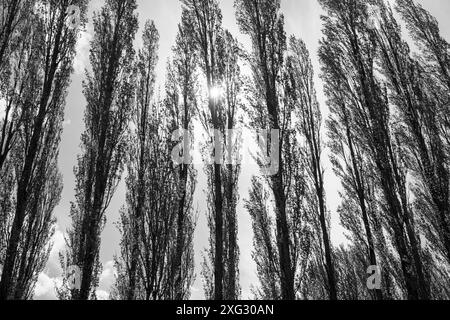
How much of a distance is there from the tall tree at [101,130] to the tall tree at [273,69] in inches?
168

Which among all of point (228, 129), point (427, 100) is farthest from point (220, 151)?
point (427, 100)

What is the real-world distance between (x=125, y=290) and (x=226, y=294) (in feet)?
12.9

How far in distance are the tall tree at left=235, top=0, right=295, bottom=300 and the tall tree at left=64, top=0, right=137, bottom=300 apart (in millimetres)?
4260

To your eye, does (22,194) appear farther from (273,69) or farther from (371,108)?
(371,108)

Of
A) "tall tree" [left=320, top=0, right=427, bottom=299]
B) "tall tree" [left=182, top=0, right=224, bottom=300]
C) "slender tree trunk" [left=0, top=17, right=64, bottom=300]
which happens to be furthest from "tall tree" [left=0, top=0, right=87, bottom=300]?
"tall tree" [left=320, top=0, right=427, bottom=299]

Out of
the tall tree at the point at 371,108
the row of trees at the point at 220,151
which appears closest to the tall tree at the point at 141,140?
the row of trees at the point at 220,151

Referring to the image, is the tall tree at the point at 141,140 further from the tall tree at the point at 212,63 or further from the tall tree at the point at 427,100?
the tall tree at the point at 427,100

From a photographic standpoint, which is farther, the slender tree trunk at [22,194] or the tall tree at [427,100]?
the tall tree at [427,100]

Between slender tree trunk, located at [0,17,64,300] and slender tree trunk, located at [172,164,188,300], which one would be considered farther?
slender tree trunk, located at [172,164,188,300]

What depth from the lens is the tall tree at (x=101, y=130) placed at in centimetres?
907

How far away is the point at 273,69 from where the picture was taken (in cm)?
991

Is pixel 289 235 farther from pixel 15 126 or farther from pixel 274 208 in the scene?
pixel 15 126

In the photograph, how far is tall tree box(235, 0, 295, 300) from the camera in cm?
822

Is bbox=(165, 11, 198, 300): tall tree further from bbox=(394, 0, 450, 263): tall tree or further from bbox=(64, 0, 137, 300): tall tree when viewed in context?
bbox=(394, 0, 450, 263): tall tree
